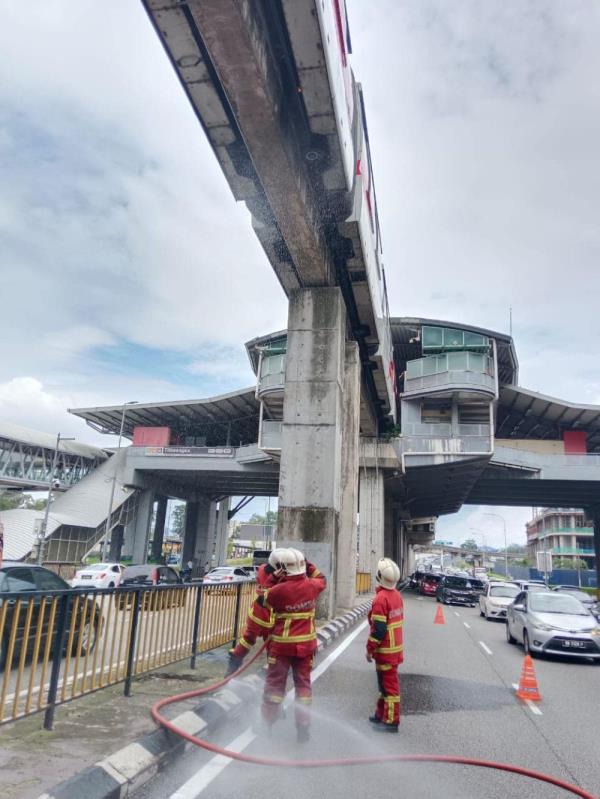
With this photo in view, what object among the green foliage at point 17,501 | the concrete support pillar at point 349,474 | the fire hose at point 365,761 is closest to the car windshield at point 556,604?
the concrete support pillar at point 349,474

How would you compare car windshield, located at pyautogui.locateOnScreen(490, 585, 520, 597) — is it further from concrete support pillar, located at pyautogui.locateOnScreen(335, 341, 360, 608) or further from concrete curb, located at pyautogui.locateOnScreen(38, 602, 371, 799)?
concrete curb, located at pyautogui.locateOnScreen(38, 602, 371, 799)

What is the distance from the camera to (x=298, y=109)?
9.81 m

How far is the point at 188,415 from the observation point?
5322cm

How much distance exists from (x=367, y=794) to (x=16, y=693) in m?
2.67

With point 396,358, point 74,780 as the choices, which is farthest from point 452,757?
point 396,358

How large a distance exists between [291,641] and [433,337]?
3593cm

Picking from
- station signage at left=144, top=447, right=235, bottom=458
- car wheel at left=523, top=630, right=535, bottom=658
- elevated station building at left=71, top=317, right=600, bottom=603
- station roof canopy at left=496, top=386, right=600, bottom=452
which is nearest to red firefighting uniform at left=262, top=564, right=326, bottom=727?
car wheel at left=523, top=630, right=535, bottom=658

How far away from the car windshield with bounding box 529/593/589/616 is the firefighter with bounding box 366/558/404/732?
7.95 m

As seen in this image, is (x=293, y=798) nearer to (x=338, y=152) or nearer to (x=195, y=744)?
(x=195, y=744)

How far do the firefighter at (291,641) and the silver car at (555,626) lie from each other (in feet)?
26.3

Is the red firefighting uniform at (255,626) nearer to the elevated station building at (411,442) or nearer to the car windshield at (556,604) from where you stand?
the car windshield at (556,604)

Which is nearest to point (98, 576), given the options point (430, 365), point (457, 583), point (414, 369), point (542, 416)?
point (457, 583)

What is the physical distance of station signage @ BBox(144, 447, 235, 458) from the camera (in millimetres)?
43906

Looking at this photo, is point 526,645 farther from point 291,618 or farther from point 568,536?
point 568,536
